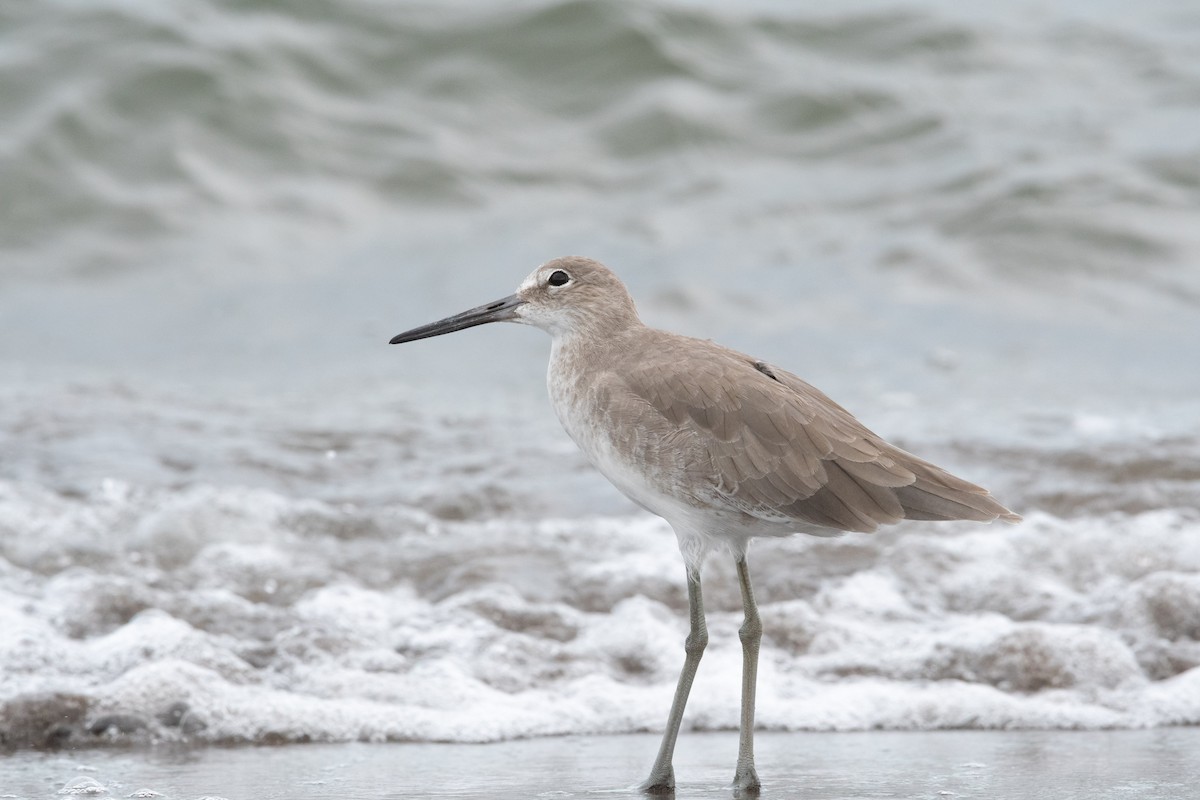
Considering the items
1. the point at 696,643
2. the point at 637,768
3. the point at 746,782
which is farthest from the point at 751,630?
the point at 637,768

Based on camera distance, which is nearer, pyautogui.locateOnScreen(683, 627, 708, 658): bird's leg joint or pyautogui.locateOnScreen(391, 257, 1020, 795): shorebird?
pyautogui.locateOnScreen(391, 257, 1020, 795): shorebird

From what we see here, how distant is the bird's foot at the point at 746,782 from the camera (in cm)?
450

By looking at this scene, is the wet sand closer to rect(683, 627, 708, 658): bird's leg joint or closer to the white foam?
the white foam

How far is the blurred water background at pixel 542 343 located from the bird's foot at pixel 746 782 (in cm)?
110

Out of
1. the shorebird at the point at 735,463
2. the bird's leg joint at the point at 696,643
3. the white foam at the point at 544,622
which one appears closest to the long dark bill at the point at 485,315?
the shorebird at the point at 735,463

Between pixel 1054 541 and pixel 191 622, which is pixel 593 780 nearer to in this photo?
pixel 191 622

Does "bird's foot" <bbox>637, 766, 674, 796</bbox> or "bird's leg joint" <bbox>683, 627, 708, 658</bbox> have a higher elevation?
"bird's leg joint" <bbox>683, 627, 708, 658</bbox>

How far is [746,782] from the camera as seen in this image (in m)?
4.54

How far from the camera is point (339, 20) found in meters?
14.5

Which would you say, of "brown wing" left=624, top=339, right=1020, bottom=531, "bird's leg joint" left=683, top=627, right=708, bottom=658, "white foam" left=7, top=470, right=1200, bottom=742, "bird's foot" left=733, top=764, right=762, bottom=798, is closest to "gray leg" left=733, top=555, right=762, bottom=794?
"bird's foot" left=733, top=764, right=762, bottom=798

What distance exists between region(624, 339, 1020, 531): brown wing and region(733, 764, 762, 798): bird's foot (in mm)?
740

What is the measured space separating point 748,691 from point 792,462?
2.35 ft

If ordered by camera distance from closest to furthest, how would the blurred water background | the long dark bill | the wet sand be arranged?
the wet sand → the long dark bill → the blurred water background

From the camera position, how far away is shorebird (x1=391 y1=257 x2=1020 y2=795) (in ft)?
15.0
